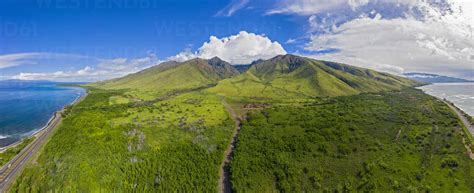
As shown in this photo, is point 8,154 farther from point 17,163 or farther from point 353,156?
point 353,156

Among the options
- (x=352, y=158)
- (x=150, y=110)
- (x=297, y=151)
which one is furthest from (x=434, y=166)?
(x=150, y=110)

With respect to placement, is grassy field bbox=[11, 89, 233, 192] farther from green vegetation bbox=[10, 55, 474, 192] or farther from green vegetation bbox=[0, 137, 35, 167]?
green vegetation bbox=[0, 137, 35, 167]

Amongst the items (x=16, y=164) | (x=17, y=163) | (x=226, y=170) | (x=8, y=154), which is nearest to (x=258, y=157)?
(x=226, y=170)

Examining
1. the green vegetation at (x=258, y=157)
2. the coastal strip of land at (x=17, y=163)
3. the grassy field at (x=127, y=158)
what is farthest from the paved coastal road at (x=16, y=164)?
the green vegetation at (x=258, y=157)

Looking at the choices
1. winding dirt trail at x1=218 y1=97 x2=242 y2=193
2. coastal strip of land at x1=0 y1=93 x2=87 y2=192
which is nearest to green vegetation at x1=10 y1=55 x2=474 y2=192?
winding dirt trail at x1=218 y1=97 x2=242 y2=193

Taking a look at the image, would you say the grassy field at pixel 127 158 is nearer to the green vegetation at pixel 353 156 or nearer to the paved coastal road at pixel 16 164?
the paved coastal road at pixel 16 164

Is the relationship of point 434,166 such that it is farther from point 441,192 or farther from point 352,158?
point 352,158
